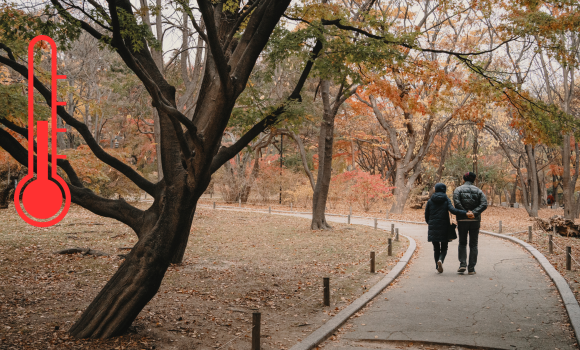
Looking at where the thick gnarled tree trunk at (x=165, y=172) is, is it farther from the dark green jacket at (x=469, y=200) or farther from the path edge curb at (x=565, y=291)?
the path edge curb at (x=565, y=291)

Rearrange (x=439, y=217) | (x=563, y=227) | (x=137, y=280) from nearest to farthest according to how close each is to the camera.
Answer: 1. (x=137, y=280)
2. (x=439, y=217)
3. (x=563, y=227)

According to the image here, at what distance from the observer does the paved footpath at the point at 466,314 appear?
17.0 feet

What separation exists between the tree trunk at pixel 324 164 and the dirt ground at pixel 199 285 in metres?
1.83

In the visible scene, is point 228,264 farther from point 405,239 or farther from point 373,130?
point 373,130

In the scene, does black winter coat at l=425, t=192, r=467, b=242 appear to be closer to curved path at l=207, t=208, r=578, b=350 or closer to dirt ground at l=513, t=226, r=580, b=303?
curved path at l=207, t=208, r=578, b=350

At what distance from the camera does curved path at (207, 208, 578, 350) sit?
5.17m

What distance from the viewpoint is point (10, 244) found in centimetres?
1166

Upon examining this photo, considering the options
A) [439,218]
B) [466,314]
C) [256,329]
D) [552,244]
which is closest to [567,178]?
[552,244]

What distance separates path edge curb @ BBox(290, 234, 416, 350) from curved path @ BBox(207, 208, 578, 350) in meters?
0.10

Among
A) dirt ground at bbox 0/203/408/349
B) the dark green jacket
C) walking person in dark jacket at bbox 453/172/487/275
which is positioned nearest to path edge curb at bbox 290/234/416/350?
dirt ground at bbox 0/203/408/349

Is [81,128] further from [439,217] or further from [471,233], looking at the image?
[471,233]

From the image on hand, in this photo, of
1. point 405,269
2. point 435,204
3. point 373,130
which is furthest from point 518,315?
point 373,130

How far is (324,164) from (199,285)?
982 centimetres

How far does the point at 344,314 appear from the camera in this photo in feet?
20.7
